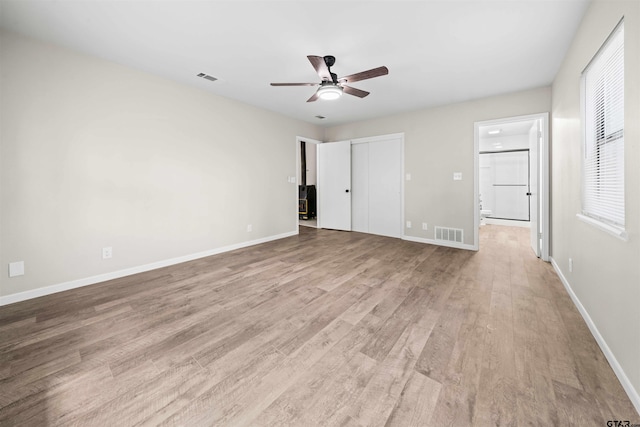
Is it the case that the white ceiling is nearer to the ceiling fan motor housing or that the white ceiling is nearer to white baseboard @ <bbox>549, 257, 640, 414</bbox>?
the ceiling fan motor housing

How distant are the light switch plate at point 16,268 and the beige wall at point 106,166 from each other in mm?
37

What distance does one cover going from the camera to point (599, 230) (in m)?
1.81

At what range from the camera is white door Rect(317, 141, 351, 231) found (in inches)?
231

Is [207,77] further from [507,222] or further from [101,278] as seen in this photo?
[507,222]

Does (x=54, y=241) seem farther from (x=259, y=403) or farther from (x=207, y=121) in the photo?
(x=259, y=403)

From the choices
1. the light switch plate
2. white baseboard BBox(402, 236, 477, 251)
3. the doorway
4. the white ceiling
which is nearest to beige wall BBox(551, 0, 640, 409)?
the white ceiling

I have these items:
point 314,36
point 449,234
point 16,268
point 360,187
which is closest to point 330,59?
point 314,36

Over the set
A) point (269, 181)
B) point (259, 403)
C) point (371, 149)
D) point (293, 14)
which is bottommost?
point (259, 403)

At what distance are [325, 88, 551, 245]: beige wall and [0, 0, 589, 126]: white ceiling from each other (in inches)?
18.5

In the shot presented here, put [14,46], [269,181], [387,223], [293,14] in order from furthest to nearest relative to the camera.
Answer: [387,223], [269,181], [14,46], [293,14]

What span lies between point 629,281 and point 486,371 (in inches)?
34.1

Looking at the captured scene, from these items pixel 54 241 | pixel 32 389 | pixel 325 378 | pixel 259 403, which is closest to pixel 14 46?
pixel 54 241

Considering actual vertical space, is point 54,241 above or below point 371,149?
below

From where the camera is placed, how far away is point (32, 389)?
1.38m
